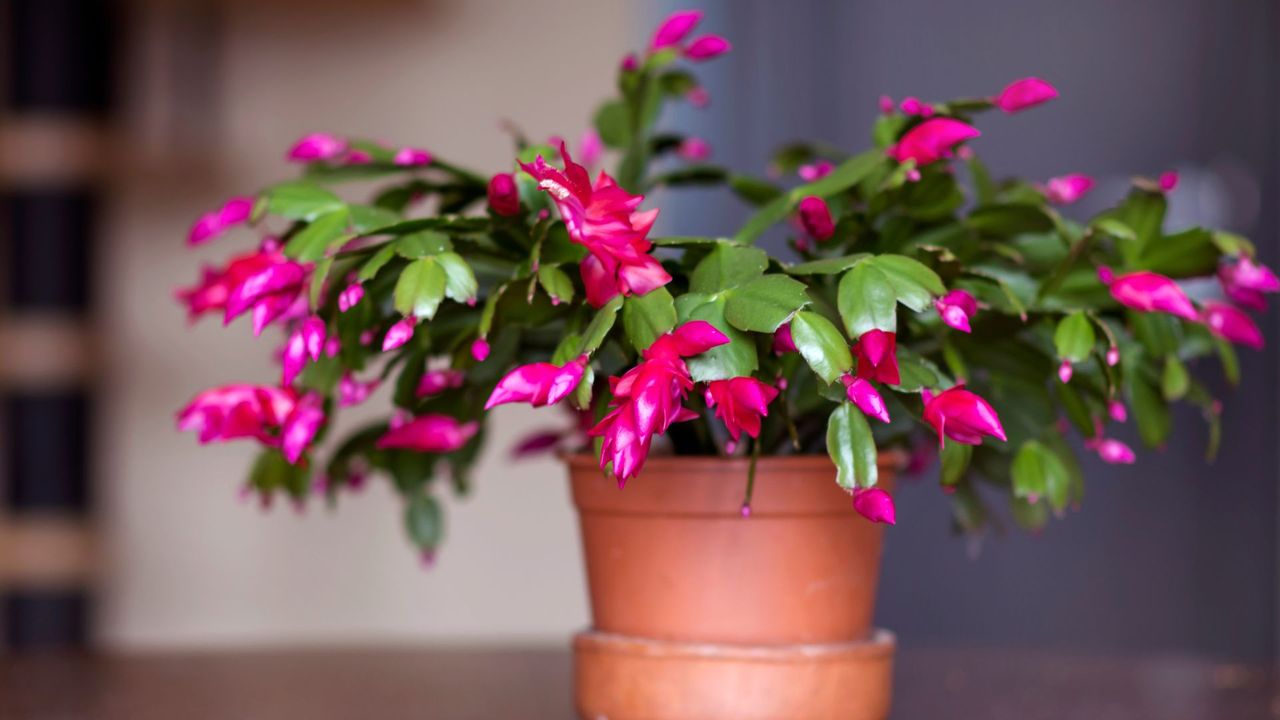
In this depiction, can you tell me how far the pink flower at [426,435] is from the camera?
2.41 feet

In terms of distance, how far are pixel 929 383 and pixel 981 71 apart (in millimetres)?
1958

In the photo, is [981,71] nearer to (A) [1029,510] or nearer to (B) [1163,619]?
(B) [1163,619]

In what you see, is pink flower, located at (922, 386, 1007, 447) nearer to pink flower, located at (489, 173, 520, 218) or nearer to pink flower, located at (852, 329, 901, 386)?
pink flower, located at (852, 329, 901, 386)

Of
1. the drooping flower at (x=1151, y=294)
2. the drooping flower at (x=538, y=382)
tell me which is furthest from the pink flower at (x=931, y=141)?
the drooping flower at (x=538, y=382)

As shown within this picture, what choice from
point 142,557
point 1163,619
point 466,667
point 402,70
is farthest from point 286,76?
point 1163,619

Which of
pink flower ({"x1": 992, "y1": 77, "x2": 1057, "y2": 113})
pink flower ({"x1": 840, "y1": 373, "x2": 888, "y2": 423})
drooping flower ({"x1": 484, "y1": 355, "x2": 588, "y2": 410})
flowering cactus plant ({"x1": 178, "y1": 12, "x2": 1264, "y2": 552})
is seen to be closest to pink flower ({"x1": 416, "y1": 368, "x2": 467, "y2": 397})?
flowering cactus plant ({"x1": 178, "y1": 12, "x2": 1264, "y2": 552})

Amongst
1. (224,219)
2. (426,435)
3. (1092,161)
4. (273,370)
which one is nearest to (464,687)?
(426,435)

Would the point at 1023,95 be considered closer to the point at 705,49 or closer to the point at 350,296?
the point at 705,49

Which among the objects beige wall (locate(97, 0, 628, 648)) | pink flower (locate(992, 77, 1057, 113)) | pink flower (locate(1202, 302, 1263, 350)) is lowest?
beige wall (locate(97, 0, 628, 648))

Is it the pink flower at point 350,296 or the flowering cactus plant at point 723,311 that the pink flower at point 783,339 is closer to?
the flowering cactus plant at point 723,311

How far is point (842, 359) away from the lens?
0.58 metres

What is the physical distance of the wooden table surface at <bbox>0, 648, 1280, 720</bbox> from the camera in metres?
0.90

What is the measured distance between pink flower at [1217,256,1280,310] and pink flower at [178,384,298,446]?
505 millimetres

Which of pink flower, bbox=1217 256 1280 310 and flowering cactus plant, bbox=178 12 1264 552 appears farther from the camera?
pink flower, bbox=1217 256 1280 310
